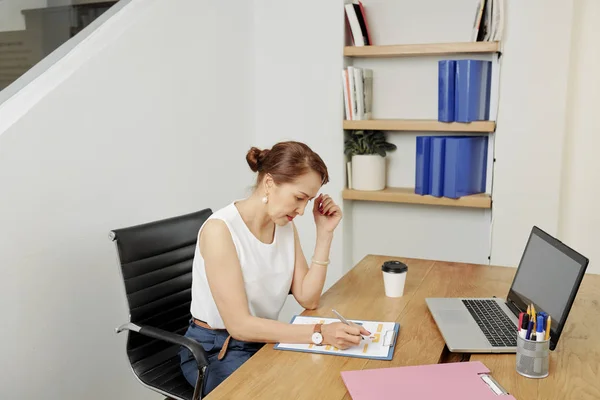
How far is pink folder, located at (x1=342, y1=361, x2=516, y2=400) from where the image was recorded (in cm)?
133

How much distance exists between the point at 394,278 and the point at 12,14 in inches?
69.3

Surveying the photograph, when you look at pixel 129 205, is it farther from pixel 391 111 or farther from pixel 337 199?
pixel 391 111

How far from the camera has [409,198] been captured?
3.24m

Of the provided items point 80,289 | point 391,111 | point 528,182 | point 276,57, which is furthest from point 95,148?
point 528,182

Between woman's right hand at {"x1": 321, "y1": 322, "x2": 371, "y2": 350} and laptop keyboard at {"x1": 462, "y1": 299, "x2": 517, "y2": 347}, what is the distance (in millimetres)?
338

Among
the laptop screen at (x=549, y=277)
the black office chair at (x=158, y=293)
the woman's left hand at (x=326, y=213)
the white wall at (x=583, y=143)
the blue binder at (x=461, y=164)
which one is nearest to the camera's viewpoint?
the laptop screen at (x=549, y=277)

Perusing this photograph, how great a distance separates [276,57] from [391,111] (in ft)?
2.28

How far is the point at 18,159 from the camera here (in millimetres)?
1990

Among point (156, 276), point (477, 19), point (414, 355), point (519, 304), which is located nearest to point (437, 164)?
point (477, 19)

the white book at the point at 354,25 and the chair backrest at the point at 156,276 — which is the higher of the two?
the white book at the point at 354,25

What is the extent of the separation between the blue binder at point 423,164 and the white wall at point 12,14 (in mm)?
1901

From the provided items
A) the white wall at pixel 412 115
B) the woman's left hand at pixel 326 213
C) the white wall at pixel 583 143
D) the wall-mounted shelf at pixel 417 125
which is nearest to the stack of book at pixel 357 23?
the white wall at pixel 412 115

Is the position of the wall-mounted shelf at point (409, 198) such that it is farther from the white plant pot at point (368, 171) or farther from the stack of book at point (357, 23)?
the stack of book at point (357, 23)

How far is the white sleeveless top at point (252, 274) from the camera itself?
74.7 inches
